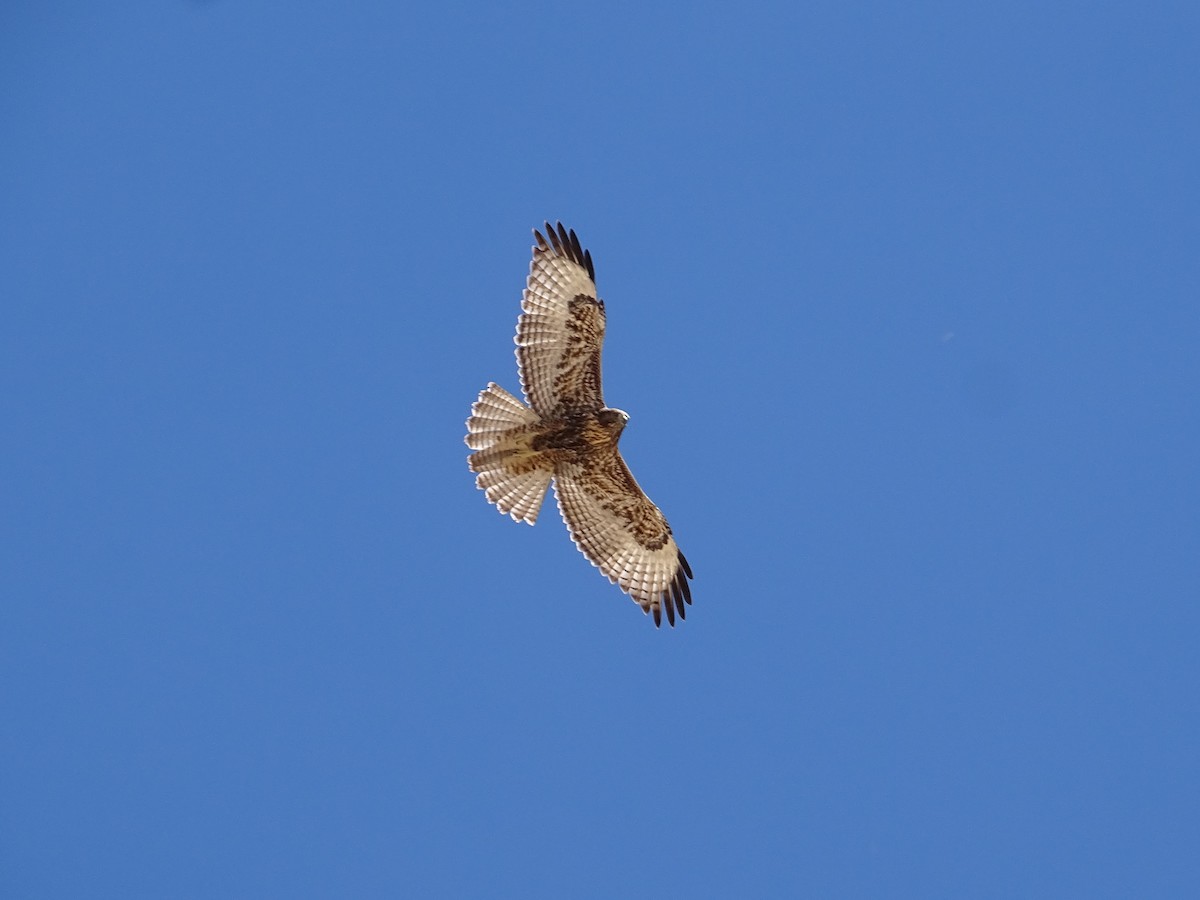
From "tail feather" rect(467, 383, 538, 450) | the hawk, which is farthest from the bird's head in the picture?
"tail feather" rect(467, 383, 538, 450)

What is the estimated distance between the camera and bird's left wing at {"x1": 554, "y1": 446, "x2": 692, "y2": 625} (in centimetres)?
1246

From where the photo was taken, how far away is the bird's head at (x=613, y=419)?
11797mm

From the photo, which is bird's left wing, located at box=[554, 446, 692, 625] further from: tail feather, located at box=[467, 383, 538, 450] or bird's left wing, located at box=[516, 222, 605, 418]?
bird's left wing, located at box=[516, 222, 605, 418]

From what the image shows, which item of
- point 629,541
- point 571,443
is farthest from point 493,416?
point 629,541

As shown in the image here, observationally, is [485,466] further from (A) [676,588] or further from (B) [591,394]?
(A) [676,588]

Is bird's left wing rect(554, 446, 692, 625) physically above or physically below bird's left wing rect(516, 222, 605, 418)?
below

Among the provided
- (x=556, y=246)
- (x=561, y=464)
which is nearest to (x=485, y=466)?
(x=561, y=464)

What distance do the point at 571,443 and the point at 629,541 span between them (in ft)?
3.66

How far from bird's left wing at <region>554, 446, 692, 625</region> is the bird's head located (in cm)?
69

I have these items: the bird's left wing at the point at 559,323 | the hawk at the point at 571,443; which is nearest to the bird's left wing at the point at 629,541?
the hawk at the point at 571,443

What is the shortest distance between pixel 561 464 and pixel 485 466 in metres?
0.60

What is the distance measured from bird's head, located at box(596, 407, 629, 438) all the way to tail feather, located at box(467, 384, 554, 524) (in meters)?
0.52

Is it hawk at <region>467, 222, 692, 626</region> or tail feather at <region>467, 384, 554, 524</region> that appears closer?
hawk at <region>467, 222, 692, 626</region>

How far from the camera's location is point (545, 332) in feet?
38.3
